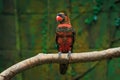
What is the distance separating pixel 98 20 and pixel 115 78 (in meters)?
0.68

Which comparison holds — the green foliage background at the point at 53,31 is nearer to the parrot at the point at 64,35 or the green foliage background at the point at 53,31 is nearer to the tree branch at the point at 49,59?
the parrot at the point at 64,35

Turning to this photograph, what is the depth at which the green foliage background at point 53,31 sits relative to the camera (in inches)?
189

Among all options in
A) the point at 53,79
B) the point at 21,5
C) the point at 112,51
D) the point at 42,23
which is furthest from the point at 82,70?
the point at 112,51

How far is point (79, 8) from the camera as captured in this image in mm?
4805

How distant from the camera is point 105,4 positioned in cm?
479

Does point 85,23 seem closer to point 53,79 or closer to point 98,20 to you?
point 98,20

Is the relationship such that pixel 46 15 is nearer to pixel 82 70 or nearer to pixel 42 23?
pixel 42 23

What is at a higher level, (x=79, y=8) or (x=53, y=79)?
(x=79, y=8)

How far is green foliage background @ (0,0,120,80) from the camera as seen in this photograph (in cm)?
480

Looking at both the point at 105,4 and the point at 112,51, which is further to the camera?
the point at 105,4

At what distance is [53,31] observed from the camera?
16.0 ft

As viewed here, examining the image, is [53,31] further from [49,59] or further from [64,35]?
[49,59]

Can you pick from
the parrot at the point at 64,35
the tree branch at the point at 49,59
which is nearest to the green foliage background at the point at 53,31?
the parrot at the point at 64,35

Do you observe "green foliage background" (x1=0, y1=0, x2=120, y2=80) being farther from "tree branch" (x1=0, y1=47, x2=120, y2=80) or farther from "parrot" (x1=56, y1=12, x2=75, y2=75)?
"tree branch" (x1=0, y1=47, x2=120, y2=80)
